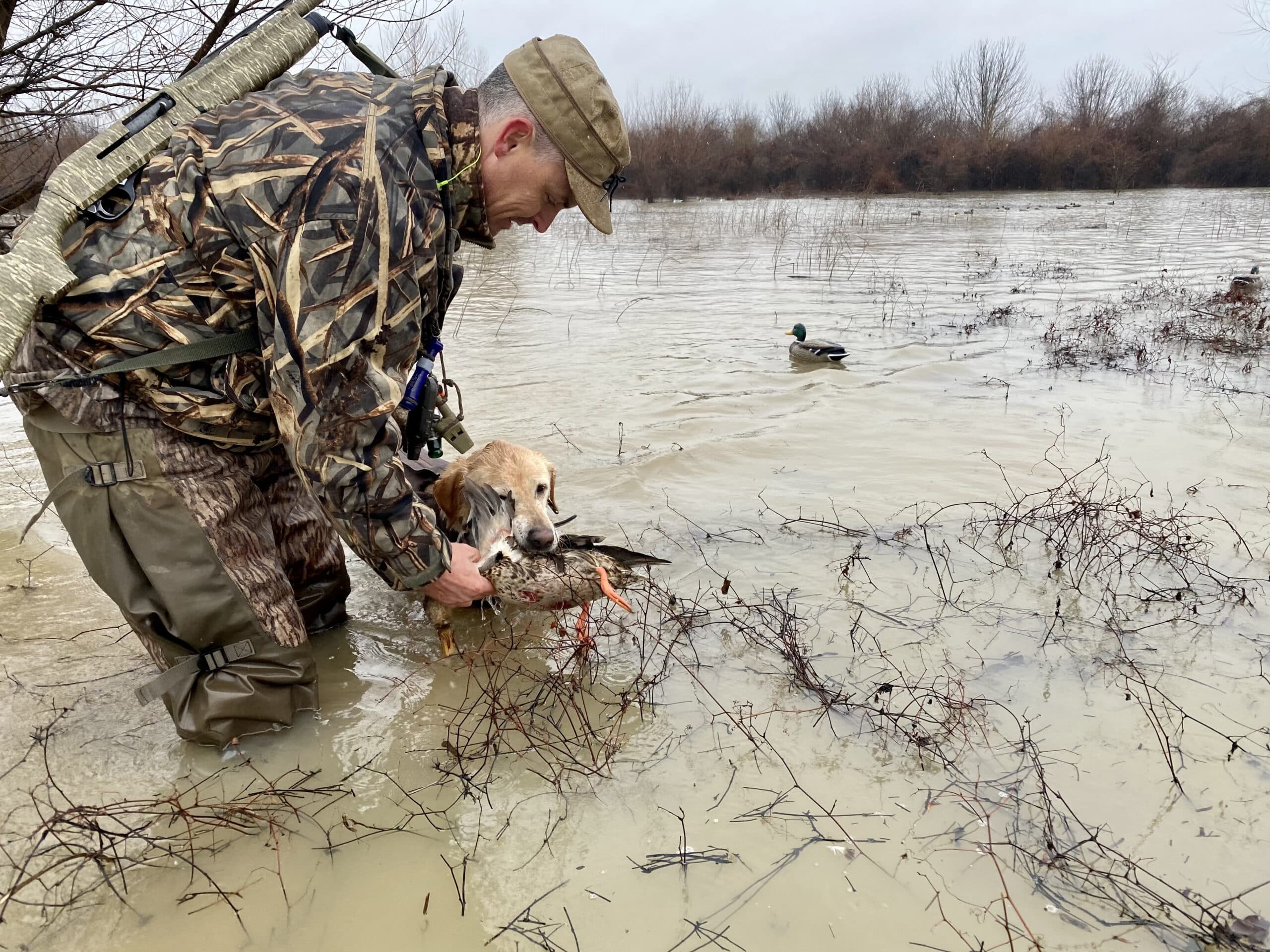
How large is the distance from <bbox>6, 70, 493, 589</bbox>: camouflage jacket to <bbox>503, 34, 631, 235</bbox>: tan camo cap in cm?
21

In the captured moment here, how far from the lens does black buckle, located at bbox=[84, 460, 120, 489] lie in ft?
9.68

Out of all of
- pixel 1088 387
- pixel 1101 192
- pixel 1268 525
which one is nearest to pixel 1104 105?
pixel 1101 192

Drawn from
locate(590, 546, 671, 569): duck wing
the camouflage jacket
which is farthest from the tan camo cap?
locate(590, 546, 671, 569): duck wing

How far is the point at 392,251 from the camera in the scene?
2707 mm

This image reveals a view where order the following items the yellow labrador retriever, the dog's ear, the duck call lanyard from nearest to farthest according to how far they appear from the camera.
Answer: the duck call lanyard < the yellow labrador retriever < the dog's ear

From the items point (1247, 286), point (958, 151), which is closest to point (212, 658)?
point (1247, 286)

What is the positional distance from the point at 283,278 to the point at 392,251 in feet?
1.08

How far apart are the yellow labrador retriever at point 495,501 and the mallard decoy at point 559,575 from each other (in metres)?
0.08

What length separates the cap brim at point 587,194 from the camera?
2.94 metres

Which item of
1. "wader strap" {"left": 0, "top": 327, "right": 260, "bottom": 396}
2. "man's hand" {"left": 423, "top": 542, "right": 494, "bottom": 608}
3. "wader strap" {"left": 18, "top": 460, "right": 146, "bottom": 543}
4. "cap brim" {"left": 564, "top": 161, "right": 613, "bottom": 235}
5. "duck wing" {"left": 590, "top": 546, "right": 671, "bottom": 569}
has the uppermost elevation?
"cap brim" {"left": 564, "top": 161, "right": 613, "bottom": 235}

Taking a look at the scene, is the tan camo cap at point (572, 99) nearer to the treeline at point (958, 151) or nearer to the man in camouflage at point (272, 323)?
the man in camouflage at point (272, 323)

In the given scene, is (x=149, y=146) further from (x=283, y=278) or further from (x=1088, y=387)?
(x=1088, y=387)

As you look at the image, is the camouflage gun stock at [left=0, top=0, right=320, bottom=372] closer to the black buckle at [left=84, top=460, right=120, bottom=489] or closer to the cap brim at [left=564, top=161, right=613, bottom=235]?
the black buckle at [left=84, top=460, right=120, bottom=489]

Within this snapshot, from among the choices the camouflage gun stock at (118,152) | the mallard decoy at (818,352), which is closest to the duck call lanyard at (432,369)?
the camouflage gun stock at (118,152)
